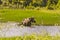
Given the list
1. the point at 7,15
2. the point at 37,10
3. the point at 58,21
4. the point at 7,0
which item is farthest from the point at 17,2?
the point at 58,21

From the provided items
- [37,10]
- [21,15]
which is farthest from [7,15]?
[37,10]

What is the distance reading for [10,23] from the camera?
1898 centimetres

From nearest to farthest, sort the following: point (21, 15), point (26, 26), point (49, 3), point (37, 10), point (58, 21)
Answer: point (26, 26) < point (58, 21) < point (21, 15) < point (37, 10) < point (49, 3)

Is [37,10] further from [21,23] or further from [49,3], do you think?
[21,23]

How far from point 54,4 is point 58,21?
8411 mm

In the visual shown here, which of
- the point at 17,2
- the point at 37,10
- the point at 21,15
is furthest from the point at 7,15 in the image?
the point at 17,2

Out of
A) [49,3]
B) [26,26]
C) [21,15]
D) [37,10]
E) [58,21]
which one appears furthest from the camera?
[49,3]

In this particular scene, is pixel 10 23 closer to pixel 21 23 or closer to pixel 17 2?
pixel 21 23

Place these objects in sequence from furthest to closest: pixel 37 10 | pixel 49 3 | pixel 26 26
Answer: pixel 49 3
pixel 37 10
pixel 26 26

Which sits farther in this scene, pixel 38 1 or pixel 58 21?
pixel 38 1

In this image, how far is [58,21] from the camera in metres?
20.0

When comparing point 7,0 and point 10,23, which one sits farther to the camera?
point 7,0

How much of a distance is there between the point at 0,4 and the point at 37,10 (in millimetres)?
4209

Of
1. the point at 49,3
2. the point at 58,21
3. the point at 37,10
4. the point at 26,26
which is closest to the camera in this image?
the point at 26,26
